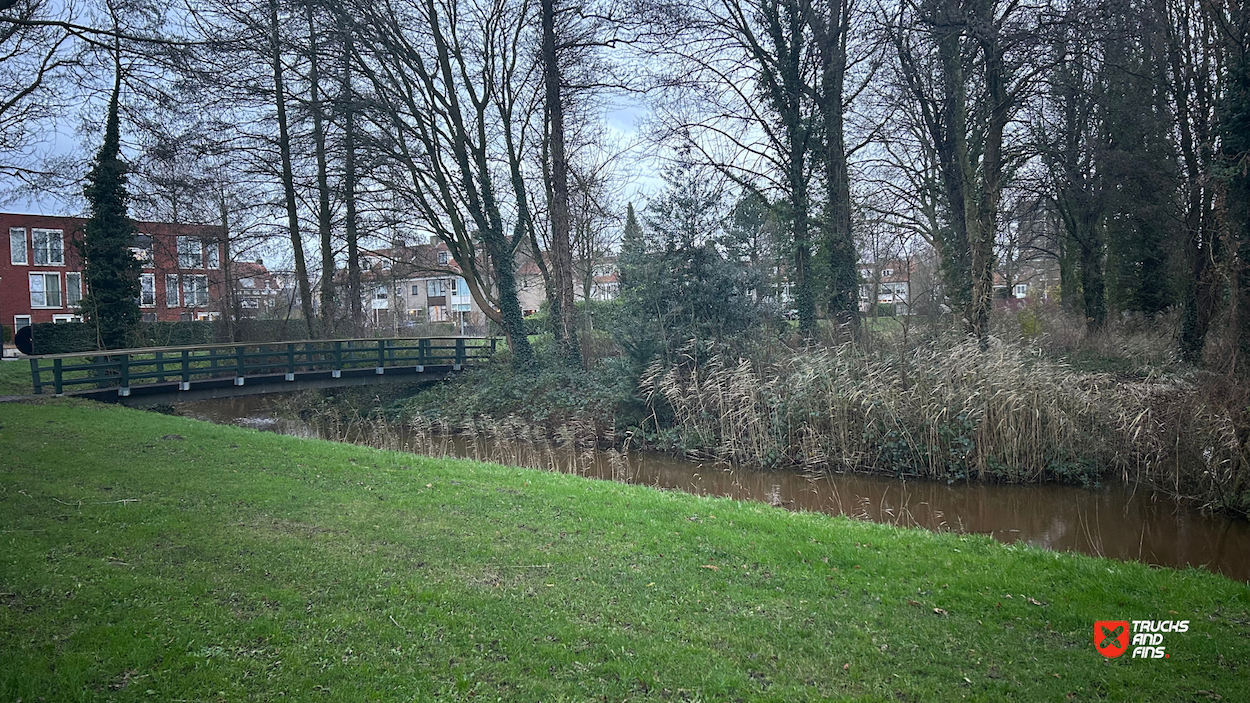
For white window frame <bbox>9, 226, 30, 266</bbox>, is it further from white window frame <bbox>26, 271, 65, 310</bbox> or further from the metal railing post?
the metal railing post

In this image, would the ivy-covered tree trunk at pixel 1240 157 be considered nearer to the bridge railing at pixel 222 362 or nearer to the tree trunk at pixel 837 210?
the tree trunk at pixel 837 210

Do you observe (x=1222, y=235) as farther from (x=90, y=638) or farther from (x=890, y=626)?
(x=90, y=638)

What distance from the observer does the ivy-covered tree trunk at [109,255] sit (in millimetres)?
18953

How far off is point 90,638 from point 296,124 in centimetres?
1796

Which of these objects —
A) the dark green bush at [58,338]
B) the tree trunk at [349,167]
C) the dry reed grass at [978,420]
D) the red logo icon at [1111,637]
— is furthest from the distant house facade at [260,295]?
the red logo icon at [1111,637]

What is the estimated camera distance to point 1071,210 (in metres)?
21.3

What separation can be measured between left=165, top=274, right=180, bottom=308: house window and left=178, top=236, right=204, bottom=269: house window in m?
0.82

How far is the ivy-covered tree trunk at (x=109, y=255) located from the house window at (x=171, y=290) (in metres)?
2.04

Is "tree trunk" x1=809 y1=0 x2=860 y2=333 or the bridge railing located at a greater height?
"tree trunk" x1=809 y1=0 x2=860 y2=333

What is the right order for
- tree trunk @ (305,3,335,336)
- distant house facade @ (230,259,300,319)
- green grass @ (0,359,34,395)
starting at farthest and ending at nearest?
distant house facade @ (230,259,300,319)
tree trunk @ (305,3,335,336)
green grass @ (0,359,34,395)

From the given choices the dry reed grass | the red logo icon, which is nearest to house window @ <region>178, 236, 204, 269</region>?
the dry reed grass

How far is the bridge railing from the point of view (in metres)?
15.3

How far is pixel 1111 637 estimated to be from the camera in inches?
159

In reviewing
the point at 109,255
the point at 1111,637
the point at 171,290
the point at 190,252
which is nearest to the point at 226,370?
the point at 190,252
